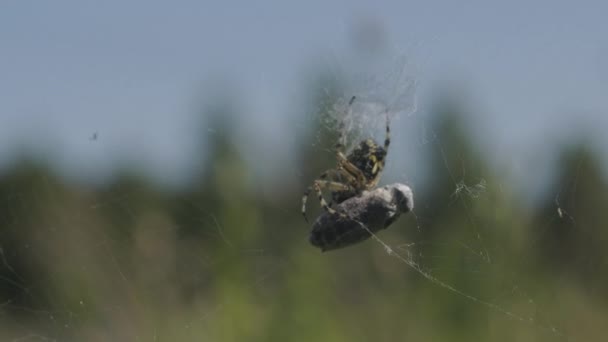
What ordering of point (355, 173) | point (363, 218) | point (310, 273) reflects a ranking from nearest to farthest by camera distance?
point (363, 218), point (355, 173), point (310, 273)

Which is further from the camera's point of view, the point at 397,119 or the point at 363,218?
the point at 397,119

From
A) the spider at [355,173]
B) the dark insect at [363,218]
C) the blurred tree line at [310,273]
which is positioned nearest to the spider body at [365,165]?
the spider at [355,173]

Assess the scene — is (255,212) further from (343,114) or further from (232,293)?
(343,114)

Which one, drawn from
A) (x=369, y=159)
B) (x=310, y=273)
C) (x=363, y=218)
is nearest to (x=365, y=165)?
(x=369, y=159)

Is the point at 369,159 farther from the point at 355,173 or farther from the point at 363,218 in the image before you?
the point at 363,218

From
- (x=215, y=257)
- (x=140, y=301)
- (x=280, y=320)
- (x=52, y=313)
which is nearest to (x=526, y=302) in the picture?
(x=280, y=320)
